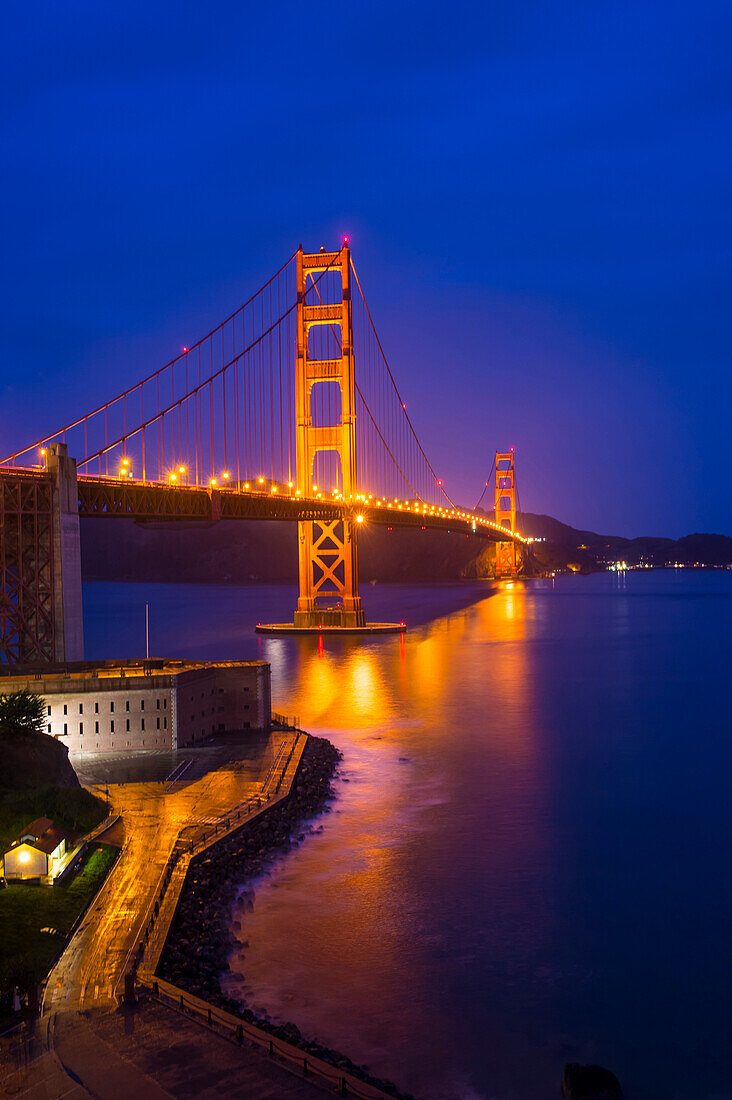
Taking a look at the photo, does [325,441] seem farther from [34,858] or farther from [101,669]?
[34,858]

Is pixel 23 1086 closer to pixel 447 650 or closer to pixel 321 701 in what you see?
pixel 321 701

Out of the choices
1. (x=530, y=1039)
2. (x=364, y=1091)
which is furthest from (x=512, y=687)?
(x=364, y=1091)

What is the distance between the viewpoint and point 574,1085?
10375 millimetres

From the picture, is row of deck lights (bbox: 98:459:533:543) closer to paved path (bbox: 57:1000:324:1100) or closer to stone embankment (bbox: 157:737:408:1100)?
stone embankment (bbox: 157:737:408:1100)

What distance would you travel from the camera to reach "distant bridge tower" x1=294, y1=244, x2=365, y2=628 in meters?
58.8

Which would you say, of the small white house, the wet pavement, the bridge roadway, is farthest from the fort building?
the small white house

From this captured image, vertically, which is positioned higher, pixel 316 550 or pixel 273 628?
pixel 316 550

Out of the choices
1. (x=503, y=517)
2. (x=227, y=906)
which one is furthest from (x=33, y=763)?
(x=503, y=517)

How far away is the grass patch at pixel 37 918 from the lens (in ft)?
35.1

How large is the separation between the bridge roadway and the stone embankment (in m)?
14.3

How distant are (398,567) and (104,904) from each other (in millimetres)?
158250

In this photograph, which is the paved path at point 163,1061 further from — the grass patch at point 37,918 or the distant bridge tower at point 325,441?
the distant bridge tower at point 325,441

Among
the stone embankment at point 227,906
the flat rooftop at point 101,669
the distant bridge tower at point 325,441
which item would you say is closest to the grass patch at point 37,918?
the stone embankment at point 227,906

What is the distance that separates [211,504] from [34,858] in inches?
1188
